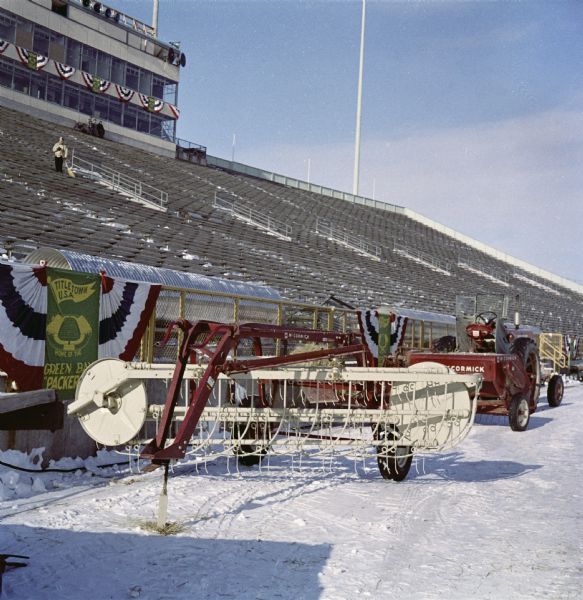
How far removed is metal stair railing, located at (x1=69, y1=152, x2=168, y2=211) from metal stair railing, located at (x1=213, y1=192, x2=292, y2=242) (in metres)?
3.71

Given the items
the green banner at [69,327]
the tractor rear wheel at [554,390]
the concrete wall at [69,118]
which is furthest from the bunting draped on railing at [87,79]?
the green banner at [69,327]

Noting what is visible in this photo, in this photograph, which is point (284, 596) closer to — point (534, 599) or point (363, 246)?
point (534, 599)

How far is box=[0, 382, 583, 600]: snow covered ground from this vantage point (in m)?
4.17

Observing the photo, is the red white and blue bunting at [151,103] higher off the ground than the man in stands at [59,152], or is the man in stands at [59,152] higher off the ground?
the red white and blue bunting at [151,103]

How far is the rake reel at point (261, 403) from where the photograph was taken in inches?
215

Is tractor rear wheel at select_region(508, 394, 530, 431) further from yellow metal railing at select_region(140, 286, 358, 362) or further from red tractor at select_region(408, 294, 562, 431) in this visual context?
yellow metal railing at select_region(140, 286, 358, 362)

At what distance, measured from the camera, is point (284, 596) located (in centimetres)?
400

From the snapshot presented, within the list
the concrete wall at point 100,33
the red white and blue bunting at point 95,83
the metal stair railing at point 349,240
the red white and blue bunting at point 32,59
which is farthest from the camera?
the red white and blue bunting at point 95,83

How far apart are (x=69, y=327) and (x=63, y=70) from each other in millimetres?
33620

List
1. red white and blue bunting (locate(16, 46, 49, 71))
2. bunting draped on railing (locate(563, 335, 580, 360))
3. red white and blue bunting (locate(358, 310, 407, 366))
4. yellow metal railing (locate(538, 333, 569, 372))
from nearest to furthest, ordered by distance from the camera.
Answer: red white and blue bunting (locate(358, 310, 407, 366)) → yellow metal railing (locate(538, 333, 569, 372)) → bunting draped on railing (locate(563, 335, 580, 360)) → red white and blue bunting (locate(16, 46, 49, 71))

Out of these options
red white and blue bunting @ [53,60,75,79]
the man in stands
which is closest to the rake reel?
the man in stands

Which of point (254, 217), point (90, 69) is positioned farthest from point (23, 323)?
point (90, 69)

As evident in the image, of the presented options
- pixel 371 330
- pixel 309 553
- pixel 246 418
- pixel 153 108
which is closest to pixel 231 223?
pixel 371 330

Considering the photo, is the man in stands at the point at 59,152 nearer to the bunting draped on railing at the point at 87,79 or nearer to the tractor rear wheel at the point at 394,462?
the bunting draped on railing at the point at 87,79
